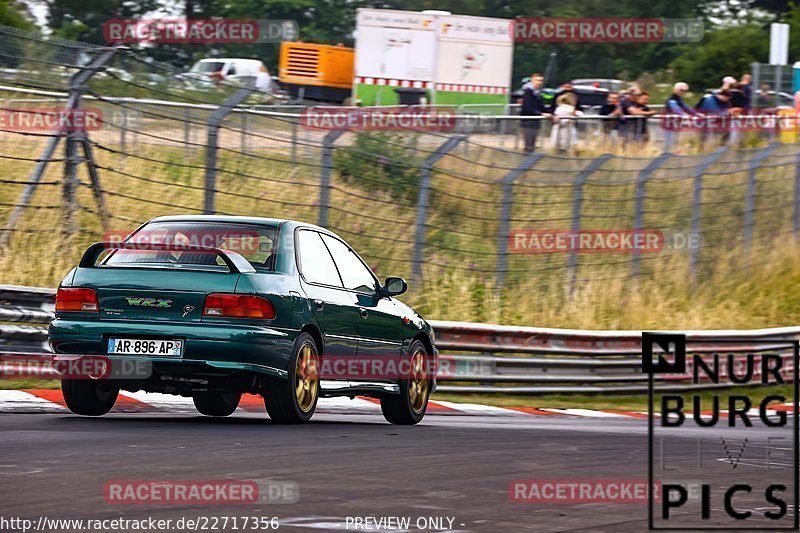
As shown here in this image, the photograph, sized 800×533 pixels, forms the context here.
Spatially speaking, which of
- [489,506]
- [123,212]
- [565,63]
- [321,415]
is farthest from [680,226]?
[565,63]

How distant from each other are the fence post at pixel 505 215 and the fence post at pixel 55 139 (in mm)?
5638

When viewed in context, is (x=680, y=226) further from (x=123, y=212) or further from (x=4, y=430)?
(x=4, y=430)

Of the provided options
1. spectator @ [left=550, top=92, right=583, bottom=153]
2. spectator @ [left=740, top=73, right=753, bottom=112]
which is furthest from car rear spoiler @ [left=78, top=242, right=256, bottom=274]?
spectator @ [left=740, top=73, right=753, bottom=112]

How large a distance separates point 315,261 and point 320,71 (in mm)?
31723

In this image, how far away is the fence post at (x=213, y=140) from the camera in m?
15.1

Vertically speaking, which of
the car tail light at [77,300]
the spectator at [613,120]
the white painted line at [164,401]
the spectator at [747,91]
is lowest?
the white painted line at [164,401]

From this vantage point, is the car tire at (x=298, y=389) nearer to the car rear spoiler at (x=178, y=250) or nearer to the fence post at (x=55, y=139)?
the car rear spoiler at (x=178, y=250)

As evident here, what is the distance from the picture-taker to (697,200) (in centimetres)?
2147

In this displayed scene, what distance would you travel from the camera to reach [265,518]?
20.5 feet

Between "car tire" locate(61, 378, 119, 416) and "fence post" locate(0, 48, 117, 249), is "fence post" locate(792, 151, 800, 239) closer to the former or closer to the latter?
"fence post" locate(0, 48, 117, 249)

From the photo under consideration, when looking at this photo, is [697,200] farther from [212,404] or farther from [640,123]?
[212,404]

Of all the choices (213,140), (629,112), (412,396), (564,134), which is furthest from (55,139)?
(629,112)

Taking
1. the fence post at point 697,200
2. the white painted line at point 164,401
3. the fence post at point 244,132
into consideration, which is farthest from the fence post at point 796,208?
the white painted line at point 164,401

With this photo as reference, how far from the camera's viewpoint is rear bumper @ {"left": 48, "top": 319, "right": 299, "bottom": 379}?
9.66 m
